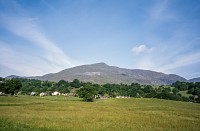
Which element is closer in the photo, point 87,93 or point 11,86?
point 87,93

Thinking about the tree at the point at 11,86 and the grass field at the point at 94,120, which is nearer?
the grass field at the point at 94,120

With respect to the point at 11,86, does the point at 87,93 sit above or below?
below

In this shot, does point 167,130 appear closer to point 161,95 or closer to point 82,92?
point 82,92

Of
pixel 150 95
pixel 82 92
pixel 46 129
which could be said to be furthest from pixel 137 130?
pixel 150 95

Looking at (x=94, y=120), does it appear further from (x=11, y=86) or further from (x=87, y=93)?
(x=11, y=86)

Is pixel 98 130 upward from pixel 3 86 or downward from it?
downward

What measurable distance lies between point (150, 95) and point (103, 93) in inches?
1572

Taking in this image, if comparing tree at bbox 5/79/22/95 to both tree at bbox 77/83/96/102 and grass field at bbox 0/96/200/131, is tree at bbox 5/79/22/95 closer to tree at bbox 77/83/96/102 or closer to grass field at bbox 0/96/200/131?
tree at bbox 77/83/96/102

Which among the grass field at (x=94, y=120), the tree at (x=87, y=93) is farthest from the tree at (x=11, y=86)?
the grass field at (x=94, y=120)

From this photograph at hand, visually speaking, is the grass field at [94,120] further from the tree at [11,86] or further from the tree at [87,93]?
the tree at [11,86]

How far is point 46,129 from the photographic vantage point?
28094 mm

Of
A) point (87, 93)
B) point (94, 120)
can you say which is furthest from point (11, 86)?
point (94, 120)

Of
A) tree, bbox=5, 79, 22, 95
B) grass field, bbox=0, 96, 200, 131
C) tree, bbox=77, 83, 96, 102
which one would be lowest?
grass field, bbox=0, 96, 200, 131

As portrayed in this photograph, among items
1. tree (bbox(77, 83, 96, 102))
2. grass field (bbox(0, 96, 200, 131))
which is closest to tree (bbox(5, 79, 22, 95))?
tree (bbox(77, 83, 96, 102))
